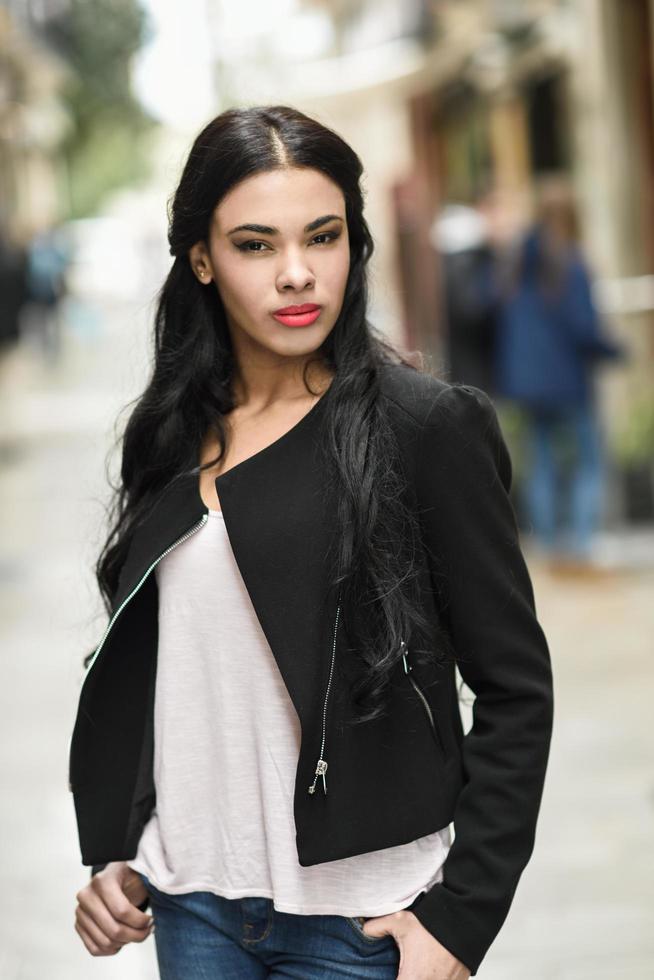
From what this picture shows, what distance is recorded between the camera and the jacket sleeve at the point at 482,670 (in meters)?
2.00

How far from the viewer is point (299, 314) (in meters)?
2.09

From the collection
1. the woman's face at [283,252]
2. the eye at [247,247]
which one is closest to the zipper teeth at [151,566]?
the woman's face at [283,252]

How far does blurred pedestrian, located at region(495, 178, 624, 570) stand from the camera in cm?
888

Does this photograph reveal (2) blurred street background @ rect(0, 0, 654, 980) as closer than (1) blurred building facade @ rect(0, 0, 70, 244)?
Yes

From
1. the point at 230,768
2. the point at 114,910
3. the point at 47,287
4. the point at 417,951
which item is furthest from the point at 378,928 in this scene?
the point at 47,287

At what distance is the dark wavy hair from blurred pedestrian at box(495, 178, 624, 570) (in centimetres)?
673

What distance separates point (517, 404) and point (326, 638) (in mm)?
7216

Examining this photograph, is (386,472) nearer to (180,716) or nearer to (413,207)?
(180,716)

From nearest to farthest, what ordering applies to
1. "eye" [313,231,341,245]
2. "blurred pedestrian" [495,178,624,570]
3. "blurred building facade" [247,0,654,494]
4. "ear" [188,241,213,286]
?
1. "eye" [313,231,341,245]
2. "ear" [188,241,213,286]
3. "blurred pedestrian" [495,178,624,570]
4. "blurred building facade" [247,0,654,494]

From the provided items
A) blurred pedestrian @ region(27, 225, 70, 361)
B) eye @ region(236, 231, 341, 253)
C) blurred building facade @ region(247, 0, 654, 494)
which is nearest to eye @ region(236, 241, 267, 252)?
eye @ region(236, 231, 341, 253)

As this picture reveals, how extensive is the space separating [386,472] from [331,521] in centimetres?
10

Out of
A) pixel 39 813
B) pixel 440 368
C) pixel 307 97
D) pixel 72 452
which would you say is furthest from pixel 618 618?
pixel 307 97

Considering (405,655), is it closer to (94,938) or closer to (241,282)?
(241,282)

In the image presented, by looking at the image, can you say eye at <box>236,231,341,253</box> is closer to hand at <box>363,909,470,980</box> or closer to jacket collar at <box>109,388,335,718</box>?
jacket collar at <box>109,388,335,718</box>
